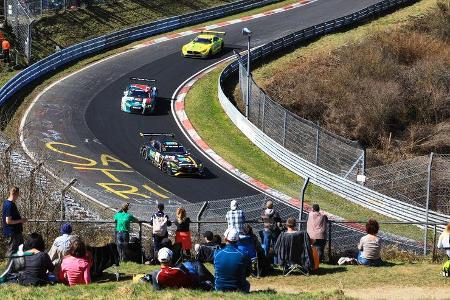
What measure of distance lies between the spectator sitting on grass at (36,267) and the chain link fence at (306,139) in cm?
1880

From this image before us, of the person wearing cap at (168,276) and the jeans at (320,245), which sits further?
the jeans at (320,245)

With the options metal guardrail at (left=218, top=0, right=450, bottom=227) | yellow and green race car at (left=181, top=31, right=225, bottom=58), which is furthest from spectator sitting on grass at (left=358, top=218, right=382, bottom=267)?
yellow and green race car at (left=181, top=31, right=225, bottom=58)

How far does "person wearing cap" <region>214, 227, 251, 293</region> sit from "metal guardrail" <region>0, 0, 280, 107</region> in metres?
29.8

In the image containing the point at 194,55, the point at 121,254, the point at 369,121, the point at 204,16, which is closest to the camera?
the point at 121,254

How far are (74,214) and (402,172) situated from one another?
1323 cm

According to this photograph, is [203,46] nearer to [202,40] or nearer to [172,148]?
[202,40]

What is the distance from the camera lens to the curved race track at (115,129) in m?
34.2

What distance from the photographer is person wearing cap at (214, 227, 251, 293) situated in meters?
14.9

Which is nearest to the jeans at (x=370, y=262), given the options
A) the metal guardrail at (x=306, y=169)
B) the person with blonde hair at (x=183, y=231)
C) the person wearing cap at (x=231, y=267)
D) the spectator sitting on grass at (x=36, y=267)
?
the person with blonde hair at (x=183, y=231)

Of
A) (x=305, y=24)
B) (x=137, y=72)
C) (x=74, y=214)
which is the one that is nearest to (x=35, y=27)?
(x=137, y=72)

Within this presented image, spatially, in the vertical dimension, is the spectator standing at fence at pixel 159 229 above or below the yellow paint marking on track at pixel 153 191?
above

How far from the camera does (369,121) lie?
4947 centimetres

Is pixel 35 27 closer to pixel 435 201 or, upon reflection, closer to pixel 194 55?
pixel 194 55

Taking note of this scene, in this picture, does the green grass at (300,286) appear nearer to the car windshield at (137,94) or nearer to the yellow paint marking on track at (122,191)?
the yellow paint marking on track at (122,191)
